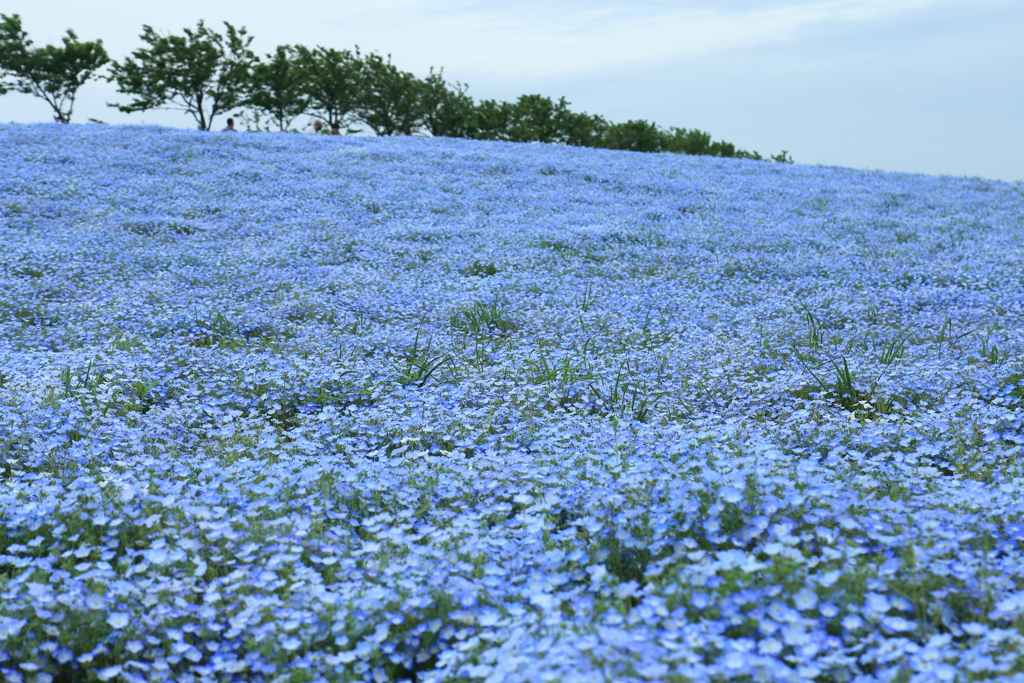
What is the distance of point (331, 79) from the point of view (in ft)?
180

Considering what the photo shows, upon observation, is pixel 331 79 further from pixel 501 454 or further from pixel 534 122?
pixel 501 454

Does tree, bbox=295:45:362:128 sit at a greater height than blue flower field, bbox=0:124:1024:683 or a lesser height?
greater

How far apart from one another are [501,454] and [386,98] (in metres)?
53.0

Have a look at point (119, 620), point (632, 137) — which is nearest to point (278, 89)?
point (632, 137)

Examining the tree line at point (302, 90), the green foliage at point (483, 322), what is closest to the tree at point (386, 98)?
the tree line at point (302, 90)

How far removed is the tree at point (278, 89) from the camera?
52125 mm

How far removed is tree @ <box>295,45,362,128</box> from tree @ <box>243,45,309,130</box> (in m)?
0.81

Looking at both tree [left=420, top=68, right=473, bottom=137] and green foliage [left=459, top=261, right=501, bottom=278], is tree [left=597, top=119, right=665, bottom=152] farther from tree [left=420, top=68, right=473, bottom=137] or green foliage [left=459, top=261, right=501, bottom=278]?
green foliage [left=459, top=261, right=501, bottom=278]

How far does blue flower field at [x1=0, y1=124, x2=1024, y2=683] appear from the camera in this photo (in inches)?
135

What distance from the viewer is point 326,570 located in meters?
4.18

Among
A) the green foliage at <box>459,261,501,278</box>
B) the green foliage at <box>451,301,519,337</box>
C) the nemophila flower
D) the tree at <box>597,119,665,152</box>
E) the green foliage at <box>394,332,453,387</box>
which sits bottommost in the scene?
the nemophila flower

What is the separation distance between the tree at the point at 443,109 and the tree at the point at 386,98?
583 millimetres

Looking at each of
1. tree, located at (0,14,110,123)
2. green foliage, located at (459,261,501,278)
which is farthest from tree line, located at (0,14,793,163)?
green foliage, located at (459,261,501,278)

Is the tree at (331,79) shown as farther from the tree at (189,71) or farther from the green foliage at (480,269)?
the green foliage at (480,269)
